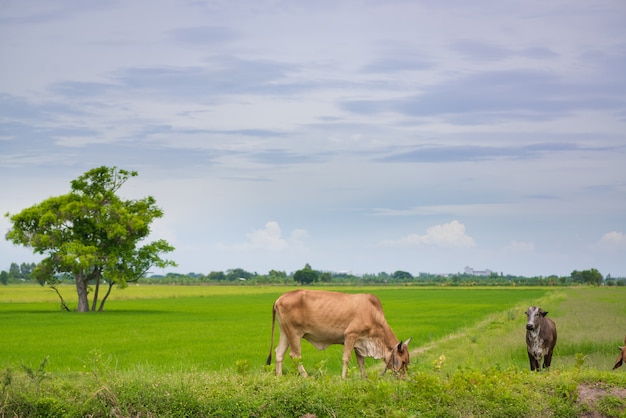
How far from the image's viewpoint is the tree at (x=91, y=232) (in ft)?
169

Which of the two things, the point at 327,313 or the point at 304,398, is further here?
the point at 327,313

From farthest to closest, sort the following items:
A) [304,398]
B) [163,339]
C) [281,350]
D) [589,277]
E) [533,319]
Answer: [589,277], [163,339], [533,319], [281,350], [304,398]

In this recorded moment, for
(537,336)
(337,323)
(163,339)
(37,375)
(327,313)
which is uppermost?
(327,313)

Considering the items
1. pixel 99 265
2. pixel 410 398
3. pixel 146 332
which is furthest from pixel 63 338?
pixel 410 398

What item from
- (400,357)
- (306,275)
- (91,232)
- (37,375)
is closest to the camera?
(37,375)

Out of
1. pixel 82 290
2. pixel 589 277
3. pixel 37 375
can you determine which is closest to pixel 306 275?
pixel 589 277

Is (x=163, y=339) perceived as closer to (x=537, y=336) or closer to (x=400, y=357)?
(x=537, y=336)

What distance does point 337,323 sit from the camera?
1401 cm

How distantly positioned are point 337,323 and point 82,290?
143 ft

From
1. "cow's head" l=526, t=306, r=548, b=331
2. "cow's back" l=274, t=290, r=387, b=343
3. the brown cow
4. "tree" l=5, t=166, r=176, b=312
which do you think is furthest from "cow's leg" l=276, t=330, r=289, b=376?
"tree" l=5, t=166, r=176, b=312

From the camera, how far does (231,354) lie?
78.8ft

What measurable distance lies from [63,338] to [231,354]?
1109 centimetres

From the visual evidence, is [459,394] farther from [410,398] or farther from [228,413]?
[228,413]

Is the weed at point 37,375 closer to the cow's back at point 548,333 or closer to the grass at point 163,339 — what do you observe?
the grass at point 163,339
